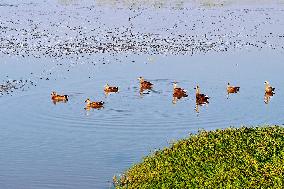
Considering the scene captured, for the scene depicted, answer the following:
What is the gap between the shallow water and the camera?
21266 millimetres

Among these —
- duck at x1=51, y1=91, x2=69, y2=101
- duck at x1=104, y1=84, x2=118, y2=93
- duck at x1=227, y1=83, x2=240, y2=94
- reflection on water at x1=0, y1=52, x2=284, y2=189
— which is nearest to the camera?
reflection on water at x1=0, y1=52, x2=284, y2=189

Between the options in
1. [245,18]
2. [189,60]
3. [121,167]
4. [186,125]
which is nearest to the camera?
[121,167]

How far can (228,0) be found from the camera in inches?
3300

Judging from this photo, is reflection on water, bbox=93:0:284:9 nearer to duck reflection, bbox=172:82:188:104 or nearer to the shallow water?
the shallow water

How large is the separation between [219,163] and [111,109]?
1449 centimetres

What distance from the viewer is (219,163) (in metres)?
15.2

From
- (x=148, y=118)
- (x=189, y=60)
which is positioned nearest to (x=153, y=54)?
(x=189, y=60)

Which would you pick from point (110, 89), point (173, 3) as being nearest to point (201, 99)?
point (110, 89)

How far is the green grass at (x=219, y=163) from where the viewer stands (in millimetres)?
14266

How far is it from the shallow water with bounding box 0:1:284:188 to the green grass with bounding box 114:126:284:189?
3.12 meters

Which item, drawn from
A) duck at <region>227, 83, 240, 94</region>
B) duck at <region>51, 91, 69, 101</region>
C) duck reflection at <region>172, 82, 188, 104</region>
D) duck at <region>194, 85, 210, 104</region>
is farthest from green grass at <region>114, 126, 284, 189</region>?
duck at <region>227, 83, 240, 94</region>

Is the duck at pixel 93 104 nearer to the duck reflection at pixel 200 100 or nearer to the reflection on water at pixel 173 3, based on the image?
the duck reflection at pixel 200 100

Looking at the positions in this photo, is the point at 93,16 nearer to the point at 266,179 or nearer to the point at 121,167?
the point at 121,167

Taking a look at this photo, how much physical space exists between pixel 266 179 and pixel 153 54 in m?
29.3
